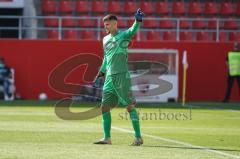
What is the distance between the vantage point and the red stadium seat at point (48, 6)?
1254 inches

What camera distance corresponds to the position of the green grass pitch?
10664 mm

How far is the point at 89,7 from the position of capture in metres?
32.3

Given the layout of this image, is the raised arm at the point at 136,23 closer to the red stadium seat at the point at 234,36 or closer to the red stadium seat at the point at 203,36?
the red stadium seat at the point at 203,36

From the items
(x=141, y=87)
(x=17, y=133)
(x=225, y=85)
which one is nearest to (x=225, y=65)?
(x=225, y=85)

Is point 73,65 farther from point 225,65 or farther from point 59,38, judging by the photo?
point 225,65

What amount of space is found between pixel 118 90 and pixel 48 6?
2017 cm

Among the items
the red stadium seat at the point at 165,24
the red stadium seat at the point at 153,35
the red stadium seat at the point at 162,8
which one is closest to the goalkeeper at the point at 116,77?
the red stadium seat at the point at 153,35

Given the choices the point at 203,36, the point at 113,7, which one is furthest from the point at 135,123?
the point at 113,7

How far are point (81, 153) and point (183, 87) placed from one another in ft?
57.3

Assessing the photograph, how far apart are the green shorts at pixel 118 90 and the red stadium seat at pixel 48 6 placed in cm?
1986

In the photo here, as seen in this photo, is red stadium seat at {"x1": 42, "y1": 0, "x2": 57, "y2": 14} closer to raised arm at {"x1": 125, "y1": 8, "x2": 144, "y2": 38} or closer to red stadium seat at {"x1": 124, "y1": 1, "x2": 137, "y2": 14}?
red stadium seat at {"x1": 124, "y1": 1, "x2": 137, "y2": 14}

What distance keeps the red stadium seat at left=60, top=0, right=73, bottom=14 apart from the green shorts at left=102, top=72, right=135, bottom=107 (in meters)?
19.9

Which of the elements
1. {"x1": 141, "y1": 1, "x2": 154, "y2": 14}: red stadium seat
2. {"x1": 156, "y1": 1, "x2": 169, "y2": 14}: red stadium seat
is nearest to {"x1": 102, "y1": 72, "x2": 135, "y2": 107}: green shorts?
{"x1": 141, "y1": 1, "x2": 154, "y2": 14}: red stadium seat

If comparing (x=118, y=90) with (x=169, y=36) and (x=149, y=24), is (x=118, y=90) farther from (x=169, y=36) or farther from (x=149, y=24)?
(x=149, y=24)
